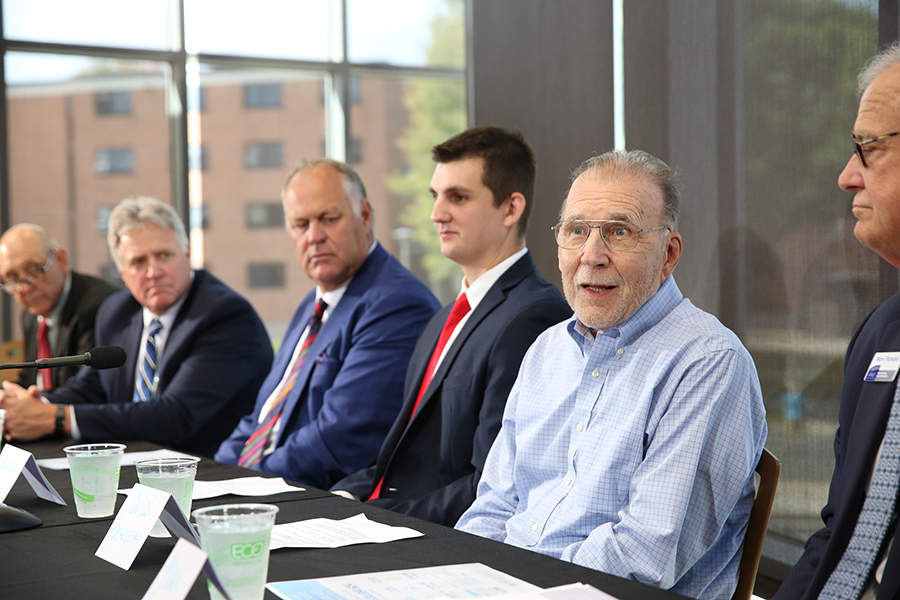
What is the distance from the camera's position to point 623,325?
1737 millimetres

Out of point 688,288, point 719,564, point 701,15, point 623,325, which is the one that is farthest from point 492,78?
point 719,564

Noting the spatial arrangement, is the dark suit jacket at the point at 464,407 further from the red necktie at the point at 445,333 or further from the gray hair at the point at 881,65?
the gray hair at the point at 881,65

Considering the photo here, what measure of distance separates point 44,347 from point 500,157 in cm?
265

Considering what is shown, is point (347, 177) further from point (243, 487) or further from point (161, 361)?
point (243, 487)

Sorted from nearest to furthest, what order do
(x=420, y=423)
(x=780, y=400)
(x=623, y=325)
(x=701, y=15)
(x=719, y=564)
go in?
(x=719, y=564), (x=623, y=325), (x=420, y=423), (x=780, y=400), (x=701, y=15)

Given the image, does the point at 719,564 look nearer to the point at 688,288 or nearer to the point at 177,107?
the point at 688,288

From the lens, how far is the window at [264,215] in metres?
6.38

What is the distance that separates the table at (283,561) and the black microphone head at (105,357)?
29cm

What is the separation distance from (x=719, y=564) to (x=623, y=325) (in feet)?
1.60

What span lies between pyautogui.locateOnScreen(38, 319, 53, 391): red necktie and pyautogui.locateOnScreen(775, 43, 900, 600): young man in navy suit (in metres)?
3.58

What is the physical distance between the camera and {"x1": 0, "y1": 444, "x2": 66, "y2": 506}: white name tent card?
168 cm

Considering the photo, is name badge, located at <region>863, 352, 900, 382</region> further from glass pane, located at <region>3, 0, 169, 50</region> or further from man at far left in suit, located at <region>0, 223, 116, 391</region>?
glass pane, located at <region>3, 0, 169, 50</region>

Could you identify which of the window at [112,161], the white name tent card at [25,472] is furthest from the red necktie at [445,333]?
the window at [112,161]

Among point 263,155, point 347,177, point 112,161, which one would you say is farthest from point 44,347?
point 263,155
